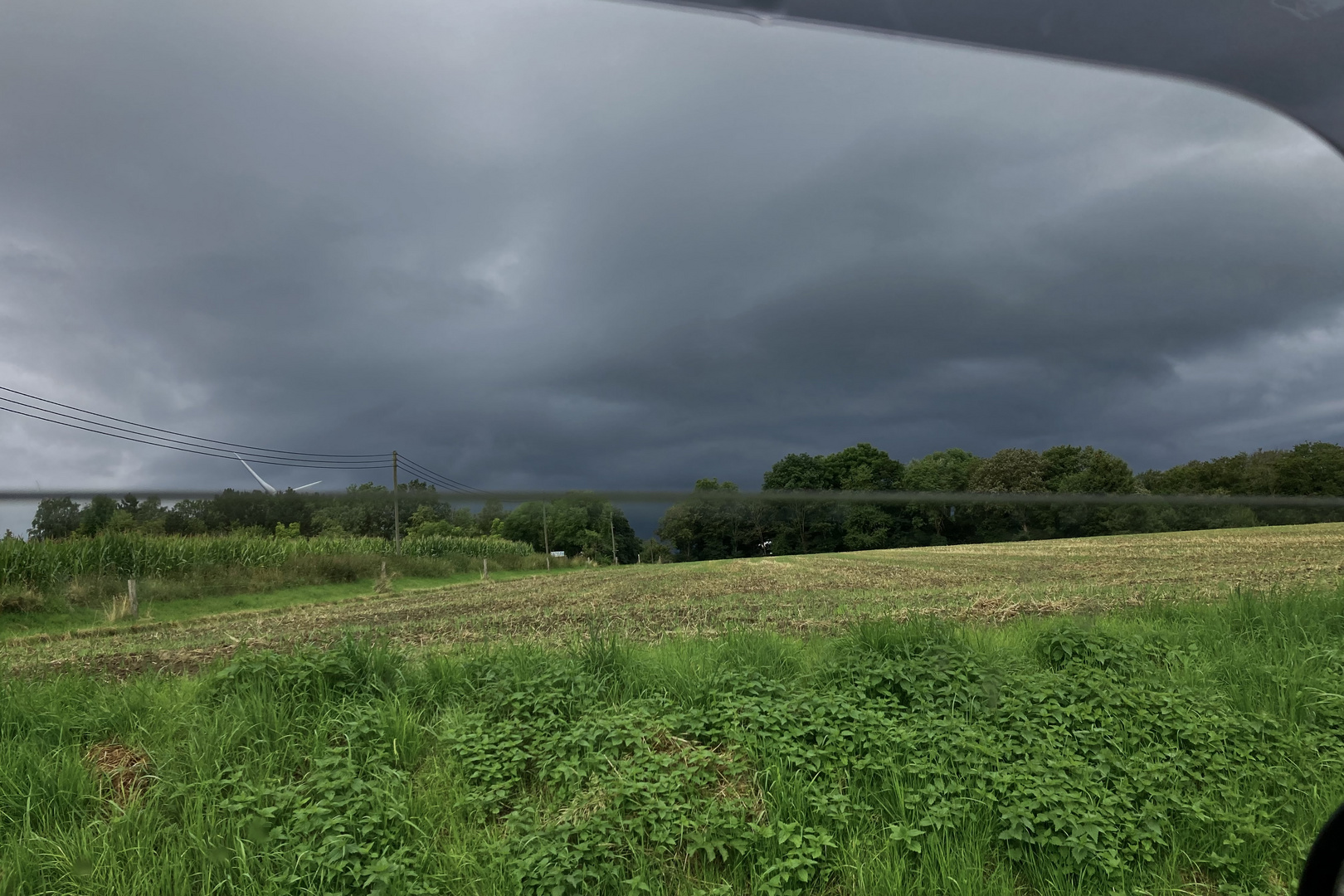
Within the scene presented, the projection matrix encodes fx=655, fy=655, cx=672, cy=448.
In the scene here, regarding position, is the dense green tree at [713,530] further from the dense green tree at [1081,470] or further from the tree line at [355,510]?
the dense green tree at [1081,470]

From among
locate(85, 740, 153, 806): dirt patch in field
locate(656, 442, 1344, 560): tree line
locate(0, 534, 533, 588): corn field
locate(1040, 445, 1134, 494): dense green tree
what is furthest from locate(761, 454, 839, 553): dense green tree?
locate(0, 534, 533, 588): corn field

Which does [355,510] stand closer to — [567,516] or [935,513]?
[567,516]

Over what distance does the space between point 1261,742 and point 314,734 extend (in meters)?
5.68

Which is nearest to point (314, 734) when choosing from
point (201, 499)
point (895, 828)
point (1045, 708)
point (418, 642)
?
point (201, 499)

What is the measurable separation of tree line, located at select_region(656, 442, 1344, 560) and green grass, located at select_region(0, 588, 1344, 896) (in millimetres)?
1145

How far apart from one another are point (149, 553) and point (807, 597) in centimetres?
1192

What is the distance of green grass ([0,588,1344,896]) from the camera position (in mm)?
3102

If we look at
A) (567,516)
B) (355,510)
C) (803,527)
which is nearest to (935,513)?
Answer: (803,527)

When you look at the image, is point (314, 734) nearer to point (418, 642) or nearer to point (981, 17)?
point (418, 642)

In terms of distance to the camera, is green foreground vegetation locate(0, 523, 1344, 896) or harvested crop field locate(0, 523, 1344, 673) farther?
harvested crop field locate(0, 523, 1344, 673)

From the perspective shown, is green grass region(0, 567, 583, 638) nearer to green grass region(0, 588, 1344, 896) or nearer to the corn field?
the corn field

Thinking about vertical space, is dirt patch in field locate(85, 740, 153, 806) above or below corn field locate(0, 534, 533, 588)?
below

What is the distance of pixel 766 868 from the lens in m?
3.04

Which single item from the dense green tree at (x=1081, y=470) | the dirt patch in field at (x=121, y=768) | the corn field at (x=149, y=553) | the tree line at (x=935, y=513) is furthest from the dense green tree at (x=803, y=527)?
the corn field at (x=149, y=553)
